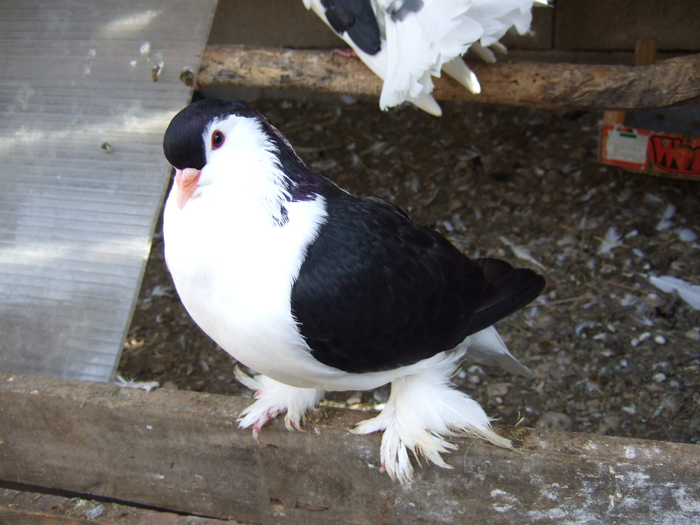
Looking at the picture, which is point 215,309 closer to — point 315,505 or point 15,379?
point 315,505

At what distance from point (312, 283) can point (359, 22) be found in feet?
4.81

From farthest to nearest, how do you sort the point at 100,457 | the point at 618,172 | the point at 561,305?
the point at 618,172
the point at 561,305
the point at 100,457

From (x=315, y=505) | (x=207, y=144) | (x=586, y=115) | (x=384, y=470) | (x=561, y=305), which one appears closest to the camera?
(x=207, y=144)

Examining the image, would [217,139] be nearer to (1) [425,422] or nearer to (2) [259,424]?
(2) [259,424]

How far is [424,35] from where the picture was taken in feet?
6.99

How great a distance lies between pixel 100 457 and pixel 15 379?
392 millimetres

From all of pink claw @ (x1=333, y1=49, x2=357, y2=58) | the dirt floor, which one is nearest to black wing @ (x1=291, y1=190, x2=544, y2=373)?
the dirt floor

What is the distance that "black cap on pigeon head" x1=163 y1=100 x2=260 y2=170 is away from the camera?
4.35ft

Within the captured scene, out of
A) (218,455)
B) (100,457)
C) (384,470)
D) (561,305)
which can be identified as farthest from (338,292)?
(561,305)

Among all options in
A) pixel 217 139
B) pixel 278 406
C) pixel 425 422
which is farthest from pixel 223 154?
pixel 425 422

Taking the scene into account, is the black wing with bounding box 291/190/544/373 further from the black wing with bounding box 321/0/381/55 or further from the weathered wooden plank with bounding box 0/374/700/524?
the black wing with bounding box 321/0/381/55

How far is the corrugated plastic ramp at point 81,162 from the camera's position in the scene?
2363 millimetres

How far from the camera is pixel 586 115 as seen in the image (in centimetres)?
376

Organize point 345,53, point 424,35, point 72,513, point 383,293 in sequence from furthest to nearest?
point 345,53, point 424,35, point 72,513, point 383,293
